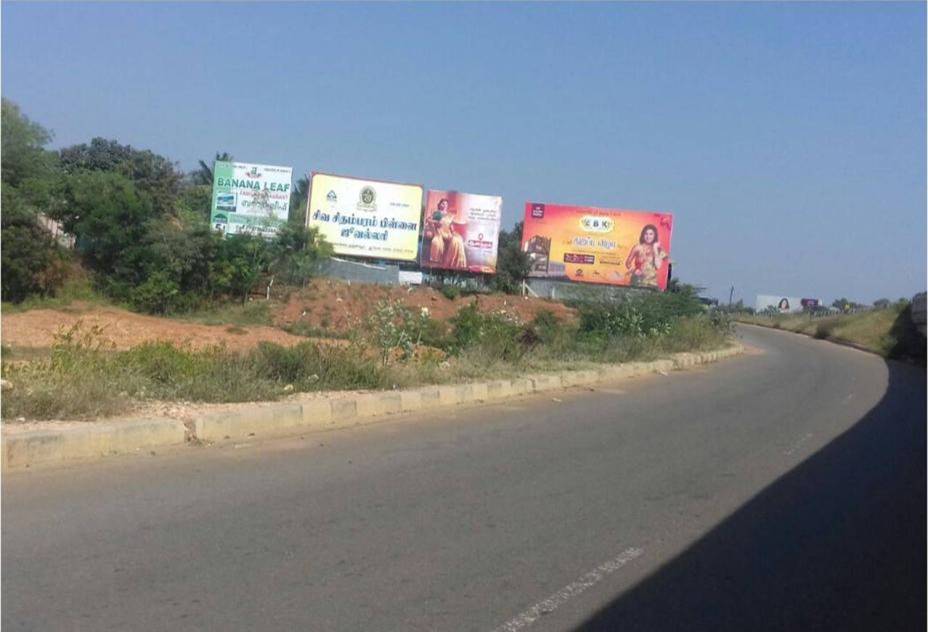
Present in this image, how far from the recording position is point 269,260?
113ft

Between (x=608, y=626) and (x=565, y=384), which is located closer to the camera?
(x=608, y=626)

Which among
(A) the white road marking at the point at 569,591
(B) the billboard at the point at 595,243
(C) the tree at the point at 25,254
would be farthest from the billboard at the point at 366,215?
(A) the white road marking at the point at 569,591

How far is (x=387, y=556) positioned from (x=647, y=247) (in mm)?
38331

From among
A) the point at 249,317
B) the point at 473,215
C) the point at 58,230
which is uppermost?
the point at 473,215

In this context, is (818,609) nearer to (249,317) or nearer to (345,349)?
(345,349)

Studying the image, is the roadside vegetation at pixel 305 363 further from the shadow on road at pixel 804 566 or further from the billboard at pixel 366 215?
the billboard at pixel 366 215

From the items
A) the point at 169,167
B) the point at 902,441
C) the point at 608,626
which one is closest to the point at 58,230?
the point at 169,167

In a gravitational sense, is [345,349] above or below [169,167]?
below

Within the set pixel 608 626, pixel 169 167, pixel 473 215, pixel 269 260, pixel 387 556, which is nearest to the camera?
pixel 608 626

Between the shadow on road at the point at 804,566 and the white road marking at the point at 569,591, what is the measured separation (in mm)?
250

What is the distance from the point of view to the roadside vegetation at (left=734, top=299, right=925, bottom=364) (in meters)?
38.1

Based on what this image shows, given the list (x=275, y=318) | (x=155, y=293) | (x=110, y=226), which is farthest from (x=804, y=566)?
(x=110, y=226)

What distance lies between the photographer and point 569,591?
18.0 ft

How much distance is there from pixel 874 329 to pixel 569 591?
48680mm
